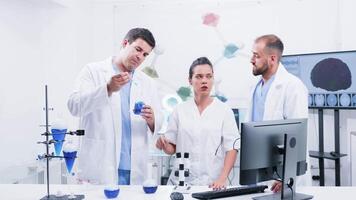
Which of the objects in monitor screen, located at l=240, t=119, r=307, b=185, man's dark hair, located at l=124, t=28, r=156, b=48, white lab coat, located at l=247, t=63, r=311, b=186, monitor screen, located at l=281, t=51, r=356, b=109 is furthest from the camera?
monitor screen, located at l=281, t=51, r=356, b=109

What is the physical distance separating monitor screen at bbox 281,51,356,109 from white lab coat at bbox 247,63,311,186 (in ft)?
3.30

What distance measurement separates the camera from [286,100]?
2281 millimetres

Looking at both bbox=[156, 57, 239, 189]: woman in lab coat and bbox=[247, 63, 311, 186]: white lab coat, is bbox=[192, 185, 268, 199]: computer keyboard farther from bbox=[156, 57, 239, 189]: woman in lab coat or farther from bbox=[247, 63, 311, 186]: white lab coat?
bbox=[247, 63, 311, 186]: white lab coat

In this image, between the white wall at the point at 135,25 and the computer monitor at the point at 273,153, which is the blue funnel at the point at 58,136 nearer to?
the computer monitor at the point at 273,153

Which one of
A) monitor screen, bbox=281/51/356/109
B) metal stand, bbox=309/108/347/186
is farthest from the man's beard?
metal stand, bbox=309/108/347/186

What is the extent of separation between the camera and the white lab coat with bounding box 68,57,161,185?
7.41 feet

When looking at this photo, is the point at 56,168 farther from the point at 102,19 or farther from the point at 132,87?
the point at 102,19

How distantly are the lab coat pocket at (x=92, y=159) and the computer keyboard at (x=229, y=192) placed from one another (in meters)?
0.73

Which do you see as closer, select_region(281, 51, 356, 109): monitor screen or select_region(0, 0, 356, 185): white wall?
select_region(0, 0, 356, 185): white wall

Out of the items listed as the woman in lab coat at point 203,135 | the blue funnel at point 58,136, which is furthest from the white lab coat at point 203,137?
the blue funnel at point 58,136

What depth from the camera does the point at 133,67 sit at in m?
2.50

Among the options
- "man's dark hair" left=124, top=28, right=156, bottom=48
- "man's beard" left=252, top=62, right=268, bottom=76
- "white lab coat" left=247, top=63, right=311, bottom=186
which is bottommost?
"white lab coat" left=247, top=63, right=311, bottom=186

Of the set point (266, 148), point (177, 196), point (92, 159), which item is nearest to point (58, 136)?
point (92, 159)

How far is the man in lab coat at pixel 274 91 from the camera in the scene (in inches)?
88.1
